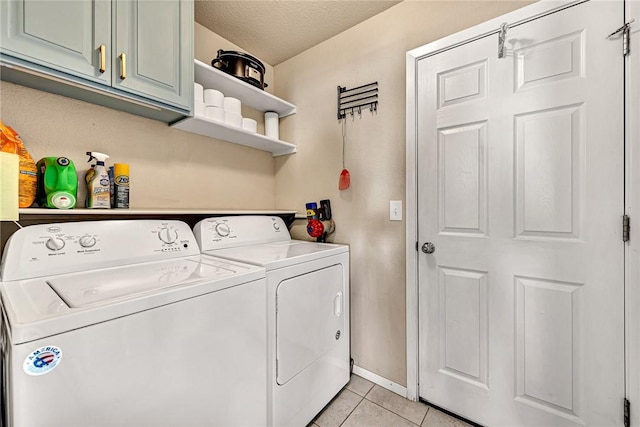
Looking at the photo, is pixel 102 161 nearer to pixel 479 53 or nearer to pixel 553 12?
pixel 479 53

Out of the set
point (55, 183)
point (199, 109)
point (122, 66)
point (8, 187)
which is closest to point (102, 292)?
point (8, 187)

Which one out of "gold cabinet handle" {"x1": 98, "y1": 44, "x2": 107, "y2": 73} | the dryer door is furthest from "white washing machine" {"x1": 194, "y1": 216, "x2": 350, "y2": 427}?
"gold cabinet handle" {"x1": 98, "y1": 44, "x2": 107, "y2": 73}

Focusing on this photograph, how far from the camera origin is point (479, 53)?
1.39 meters

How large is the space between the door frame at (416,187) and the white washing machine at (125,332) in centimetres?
94

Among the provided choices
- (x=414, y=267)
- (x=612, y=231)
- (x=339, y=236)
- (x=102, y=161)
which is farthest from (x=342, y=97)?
(x=612, y=231)

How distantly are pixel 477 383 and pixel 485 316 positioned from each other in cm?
37

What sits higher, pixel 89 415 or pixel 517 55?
pixel 517 55

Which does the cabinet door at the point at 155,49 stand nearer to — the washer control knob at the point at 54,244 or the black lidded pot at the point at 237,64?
the black lidded pot at the point at 237,64

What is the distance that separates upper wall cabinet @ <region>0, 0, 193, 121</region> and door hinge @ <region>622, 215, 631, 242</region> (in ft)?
6.83

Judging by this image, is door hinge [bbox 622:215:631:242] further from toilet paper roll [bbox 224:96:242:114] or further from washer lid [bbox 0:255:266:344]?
toilet paper roll [bbox 224:96:242:114]

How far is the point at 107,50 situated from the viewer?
1141 mm

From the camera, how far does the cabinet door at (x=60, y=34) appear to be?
94cm

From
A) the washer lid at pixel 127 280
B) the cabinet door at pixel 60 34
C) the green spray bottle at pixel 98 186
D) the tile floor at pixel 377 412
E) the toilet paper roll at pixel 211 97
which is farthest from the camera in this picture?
the toilet paper roll at pixel 211 97

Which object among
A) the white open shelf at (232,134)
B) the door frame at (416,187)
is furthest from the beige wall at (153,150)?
the door frame at (416,187)
